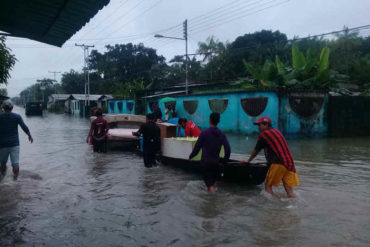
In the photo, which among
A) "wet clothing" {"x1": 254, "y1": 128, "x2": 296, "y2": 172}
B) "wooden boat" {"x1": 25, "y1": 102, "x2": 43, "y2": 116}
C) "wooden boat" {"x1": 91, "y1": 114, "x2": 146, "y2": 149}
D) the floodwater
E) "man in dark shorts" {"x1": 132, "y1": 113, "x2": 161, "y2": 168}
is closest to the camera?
the floodwater

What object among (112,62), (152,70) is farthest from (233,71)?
(112,62)

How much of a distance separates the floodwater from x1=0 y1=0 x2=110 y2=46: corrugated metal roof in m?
2.78

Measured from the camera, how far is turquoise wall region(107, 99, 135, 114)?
1397 inches

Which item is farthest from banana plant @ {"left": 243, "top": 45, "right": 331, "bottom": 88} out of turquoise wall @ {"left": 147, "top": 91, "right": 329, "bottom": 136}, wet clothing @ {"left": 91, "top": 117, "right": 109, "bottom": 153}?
wet clothing @ {"left": 91, "top": 117, "right": 109, "bottom": 153}

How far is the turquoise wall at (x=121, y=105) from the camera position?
3547 centimetres

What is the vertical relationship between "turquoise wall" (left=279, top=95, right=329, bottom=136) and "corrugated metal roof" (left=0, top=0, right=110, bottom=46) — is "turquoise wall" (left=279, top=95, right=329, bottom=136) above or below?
below

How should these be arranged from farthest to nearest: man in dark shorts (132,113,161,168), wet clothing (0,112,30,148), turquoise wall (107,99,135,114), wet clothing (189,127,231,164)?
1. turquoise wall (107,99,135,114)
2. man in dark shorts (132,113,161,168)
3. wet clothing (0,112,30,148)
4. wet clothing (189,127,231,164)

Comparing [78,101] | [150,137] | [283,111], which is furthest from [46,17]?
[78,101]

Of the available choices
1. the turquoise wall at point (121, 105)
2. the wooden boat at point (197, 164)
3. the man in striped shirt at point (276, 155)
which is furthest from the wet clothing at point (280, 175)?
the turquoise wall at point (121, 105)

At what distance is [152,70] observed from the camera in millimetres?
51375

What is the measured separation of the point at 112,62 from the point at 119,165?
48.8 metres

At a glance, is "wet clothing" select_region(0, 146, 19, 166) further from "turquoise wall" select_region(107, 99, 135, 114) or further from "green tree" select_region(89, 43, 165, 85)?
"green tree" select_region(89, 43, 165, 85)

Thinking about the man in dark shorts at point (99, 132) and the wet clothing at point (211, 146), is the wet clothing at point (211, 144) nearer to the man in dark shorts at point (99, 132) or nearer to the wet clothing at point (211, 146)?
the wet clothing at point (211, 146)

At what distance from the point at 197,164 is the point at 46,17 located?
4.92m
